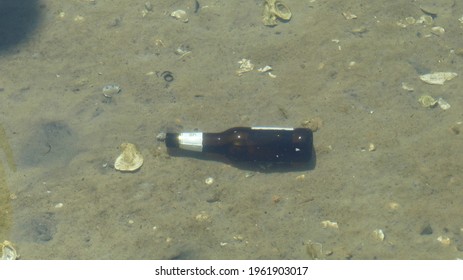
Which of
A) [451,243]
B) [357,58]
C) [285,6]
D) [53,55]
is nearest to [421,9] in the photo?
[357,58]

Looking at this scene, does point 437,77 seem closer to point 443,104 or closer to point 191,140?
point 443,104

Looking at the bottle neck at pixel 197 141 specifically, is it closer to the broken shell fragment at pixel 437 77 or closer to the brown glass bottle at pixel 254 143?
the brown glass bottle at pixel 254 143

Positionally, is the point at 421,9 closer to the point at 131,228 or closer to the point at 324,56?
the point at 324,56

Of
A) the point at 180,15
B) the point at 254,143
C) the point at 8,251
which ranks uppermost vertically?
the point at 180,15

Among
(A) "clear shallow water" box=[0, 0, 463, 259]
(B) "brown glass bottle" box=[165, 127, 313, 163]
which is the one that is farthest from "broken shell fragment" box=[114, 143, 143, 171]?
(B) "brown glass bottle" box=[165, 127, 313, 163]

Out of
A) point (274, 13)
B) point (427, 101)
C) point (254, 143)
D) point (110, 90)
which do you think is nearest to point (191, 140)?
point (254, 143)

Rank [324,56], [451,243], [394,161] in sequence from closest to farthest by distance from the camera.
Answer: [451,243] → [394,161] → [324,56]

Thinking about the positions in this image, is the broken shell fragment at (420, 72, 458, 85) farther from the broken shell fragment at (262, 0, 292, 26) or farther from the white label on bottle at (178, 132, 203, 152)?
the white label on bottle at (178, 132, 203, 152)
